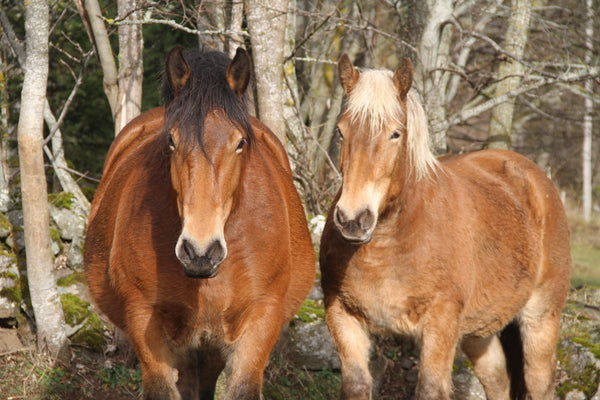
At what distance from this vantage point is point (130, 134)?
4.99m

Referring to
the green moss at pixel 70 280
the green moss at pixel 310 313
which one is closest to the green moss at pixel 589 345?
the green moss at pixel 310 313

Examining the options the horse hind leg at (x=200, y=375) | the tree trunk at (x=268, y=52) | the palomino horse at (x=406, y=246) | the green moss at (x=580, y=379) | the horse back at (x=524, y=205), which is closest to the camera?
the palomino horse at (x=406, y=246)

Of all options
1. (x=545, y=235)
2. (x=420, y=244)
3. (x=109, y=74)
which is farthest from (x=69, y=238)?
(x=545, y=235)

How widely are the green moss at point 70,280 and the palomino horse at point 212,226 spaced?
2.64 meters

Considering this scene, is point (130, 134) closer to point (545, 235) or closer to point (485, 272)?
point (485, 272)

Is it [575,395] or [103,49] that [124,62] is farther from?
[575,395]

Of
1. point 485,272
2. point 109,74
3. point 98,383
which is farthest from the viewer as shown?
point 109,74

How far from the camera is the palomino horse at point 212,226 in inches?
120

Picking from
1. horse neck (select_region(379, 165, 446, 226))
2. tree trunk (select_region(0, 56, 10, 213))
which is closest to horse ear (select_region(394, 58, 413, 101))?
horse neck (select_region(379, 165, 446, 226))

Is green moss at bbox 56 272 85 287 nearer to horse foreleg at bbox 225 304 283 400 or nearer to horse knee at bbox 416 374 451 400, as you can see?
horse foreleg at bbox 225 304 283 400

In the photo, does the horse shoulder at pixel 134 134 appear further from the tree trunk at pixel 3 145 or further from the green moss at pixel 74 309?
the tree trunk at pixel 3 145

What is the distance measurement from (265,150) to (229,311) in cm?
129

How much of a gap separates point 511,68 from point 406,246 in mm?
5331

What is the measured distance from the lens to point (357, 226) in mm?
3303
